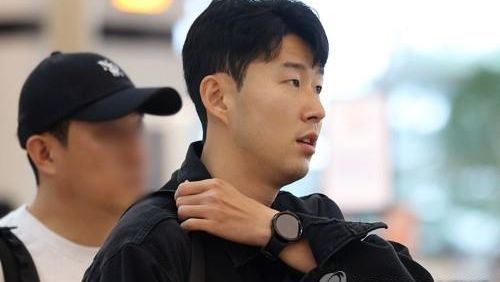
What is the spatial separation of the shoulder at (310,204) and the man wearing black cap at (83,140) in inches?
42.1

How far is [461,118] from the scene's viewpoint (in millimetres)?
37781

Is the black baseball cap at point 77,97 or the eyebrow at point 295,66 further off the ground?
the eyebrow at point 295,66

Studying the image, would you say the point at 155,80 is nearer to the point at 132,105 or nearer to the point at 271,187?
the point at 132,105

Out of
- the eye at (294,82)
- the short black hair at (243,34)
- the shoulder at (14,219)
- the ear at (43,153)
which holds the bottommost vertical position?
the shoulder at (14,219)

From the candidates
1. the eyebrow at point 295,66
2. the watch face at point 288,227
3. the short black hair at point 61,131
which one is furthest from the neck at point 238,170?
the short black hair at point 61,131

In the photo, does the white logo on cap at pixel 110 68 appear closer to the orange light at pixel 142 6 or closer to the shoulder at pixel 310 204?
the shoulder at pixel 310 204

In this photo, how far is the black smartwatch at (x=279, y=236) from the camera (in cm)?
277

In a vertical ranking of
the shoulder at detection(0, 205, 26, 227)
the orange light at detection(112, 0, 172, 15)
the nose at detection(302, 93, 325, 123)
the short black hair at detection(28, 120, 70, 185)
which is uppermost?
the nose at detection(302, 93, 325, 123)

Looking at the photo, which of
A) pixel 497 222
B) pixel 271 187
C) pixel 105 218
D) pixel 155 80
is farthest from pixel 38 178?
pixel 497 222

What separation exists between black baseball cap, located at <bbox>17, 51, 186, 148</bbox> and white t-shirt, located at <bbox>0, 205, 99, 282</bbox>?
0.32 metres

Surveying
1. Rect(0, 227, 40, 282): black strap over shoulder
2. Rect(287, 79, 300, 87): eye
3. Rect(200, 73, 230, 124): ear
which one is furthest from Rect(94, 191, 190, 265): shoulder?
Rect(0, 227, 40, 282): black strap over shoulder

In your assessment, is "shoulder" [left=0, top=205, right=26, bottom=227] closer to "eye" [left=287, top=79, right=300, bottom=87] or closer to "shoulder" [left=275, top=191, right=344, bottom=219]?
"shoulder" [left=275, top=191, right=344, bottom=219]

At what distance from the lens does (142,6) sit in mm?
9164

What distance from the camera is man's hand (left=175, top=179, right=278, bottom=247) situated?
275 centimetres
